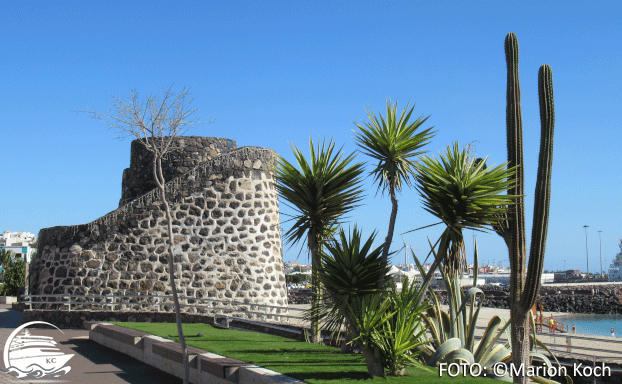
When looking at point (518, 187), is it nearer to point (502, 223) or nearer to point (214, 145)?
point (502, 223)

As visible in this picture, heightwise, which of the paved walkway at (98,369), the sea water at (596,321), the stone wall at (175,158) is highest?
the stone wall at (175,158)

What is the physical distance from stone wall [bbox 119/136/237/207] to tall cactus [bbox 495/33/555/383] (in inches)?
445

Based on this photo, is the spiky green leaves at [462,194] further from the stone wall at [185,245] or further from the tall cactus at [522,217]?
the stone wall at [185,245]

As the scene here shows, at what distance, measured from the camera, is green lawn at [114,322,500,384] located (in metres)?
6.84

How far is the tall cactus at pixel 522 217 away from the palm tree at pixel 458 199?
1103mm

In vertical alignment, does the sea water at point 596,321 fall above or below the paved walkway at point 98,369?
below

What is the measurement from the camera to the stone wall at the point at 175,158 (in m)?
18.0

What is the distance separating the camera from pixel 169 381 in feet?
28.6

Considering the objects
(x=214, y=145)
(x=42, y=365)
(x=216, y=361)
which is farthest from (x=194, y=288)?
(x=216, y=361)

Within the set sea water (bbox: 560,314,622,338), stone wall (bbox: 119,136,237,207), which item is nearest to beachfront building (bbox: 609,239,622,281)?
sea water (bbox: 560,314,622,338)

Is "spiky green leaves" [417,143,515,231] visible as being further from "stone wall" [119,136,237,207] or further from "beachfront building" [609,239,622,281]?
"beachfront building" [609,239,622,281]

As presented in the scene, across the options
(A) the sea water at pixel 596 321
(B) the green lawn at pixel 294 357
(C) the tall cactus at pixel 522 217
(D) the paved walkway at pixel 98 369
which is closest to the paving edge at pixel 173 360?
(D) the paved walkway at pixel 98 369

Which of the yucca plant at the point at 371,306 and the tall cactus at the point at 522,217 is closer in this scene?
the yucca plant at the point at 371,306

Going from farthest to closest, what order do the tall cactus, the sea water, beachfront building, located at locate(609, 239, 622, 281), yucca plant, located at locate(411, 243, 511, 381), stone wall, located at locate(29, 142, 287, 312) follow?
beachfront building, located at locate(609, 239, 622, 281) < the sea water < stone wall, located at locate(29, 142, 287, 312) < yucca plant, located at locate(411, 243, 511, 381) < the tall cactus
